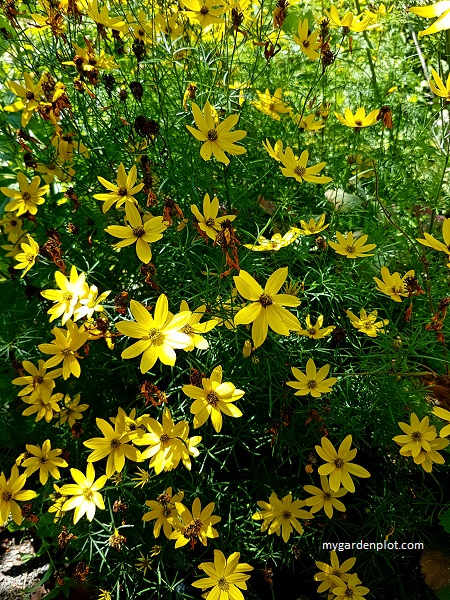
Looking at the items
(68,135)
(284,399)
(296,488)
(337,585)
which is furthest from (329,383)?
(68,135)

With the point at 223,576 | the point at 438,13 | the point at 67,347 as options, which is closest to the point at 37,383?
the point at 67,347

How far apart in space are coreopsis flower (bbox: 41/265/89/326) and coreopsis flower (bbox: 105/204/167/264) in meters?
0.15

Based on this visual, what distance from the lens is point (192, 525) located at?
1237 millimetres

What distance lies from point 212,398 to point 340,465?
14.8 inches

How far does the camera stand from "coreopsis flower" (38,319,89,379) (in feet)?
4.19

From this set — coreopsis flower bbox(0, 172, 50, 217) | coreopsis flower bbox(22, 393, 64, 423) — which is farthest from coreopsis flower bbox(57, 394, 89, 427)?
coreopsis flower bbox(0, 172, 50, 217)

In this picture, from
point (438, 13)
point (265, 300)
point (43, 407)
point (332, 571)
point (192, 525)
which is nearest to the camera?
point (438, 13)

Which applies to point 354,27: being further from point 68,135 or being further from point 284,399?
point 284,399

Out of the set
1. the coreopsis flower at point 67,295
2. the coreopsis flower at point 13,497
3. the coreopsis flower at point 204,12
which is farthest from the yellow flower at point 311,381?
the coreopsis flower at point 204,12

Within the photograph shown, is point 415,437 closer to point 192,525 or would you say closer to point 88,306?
point 192,525

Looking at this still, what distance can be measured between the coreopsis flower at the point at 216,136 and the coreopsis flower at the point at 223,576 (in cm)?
94

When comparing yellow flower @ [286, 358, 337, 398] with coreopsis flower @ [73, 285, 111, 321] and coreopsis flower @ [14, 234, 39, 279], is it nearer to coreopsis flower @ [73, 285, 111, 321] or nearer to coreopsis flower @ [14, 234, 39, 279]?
coreopsis flower @ [73, 285, 111, 321]

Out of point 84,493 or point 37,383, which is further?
point 37,383

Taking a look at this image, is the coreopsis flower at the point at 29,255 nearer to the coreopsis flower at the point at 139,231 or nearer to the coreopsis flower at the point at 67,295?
the coreopsis flower at the point at 67,295
